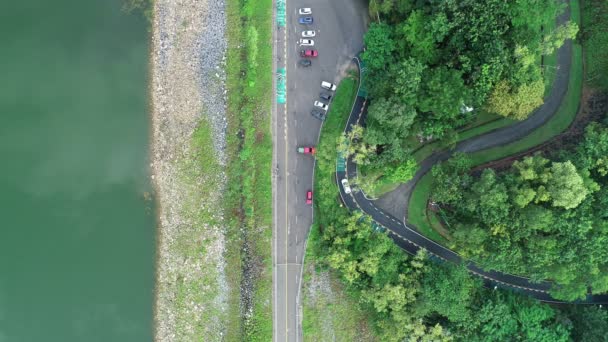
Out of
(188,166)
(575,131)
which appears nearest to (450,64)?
(575,131)

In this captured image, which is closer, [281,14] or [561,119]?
[561,119]

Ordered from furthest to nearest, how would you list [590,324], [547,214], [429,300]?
[429,300], [590,324], [547,214]

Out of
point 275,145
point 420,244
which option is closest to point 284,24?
point 275,145

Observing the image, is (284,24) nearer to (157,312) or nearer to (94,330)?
(157,312)

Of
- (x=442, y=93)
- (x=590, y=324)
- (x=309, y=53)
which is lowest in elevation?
(x=590, y=324)

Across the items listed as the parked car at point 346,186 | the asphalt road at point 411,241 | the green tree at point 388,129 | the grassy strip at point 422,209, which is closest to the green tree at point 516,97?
the green tree at point 388,129

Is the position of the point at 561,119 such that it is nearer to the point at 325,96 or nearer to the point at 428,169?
the point at 428,169

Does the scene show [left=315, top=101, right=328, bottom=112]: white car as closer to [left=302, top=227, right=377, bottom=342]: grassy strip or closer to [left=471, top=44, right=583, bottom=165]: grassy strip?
[left=302, top=227, right=377, bottom=342]: grassy strip

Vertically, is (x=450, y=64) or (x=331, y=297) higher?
(x=450, y=64)
